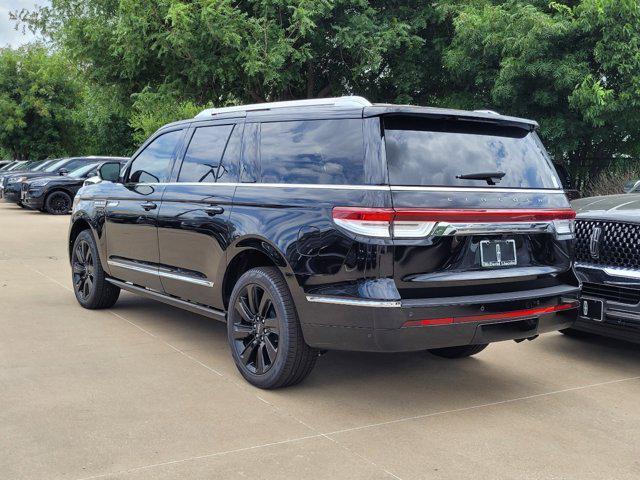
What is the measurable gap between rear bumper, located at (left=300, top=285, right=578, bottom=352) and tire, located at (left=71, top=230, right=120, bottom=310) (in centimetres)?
344

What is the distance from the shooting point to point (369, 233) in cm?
409

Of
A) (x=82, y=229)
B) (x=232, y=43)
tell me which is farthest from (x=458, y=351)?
(x=232, y=43)

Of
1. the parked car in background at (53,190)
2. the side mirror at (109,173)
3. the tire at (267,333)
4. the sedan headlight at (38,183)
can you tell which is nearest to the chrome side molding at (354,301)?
the tire at (267,333)

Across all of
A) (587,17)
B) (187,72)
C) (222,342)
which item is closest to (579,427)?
(222,342)

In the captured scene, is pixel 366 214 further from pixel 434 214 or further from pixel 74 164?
pixel 74 164

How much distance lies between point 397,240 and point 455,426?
1186 millimetres

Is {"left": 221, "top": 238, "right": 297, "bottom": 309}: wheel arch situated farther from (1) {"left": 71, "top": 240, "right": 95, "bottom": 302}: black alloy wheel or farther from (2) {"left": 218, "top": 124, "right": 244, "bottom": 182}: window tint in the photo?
(1) {"left": 71, "top": 240, "right": 95, "bottom": 302}: black alloy wheel

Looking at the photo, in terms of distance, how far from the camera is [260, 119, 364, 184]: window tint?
439 centimetres

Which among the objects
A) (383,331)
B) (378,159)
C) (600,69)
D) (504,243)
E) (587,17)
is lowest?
(383,331)

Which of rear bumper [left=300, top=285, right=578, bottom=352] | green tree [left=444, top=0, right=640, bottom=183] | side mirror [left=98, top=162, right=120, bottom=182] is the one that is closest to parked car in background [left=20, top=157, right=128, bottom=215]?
green tree [left=444, top=0, right=640, bottom=183]

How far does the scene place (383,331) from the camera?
13.4 ft

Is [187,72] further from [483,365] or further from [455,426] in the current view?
[455,426]

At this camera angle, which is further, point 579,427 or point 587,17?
point 587,17

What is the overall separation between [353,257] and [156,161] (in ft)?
9.35
